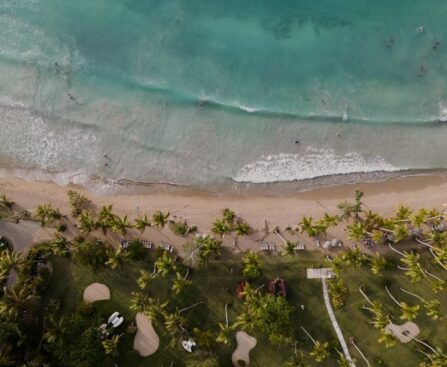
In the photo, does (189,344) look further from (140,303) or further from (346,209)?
(346,209)

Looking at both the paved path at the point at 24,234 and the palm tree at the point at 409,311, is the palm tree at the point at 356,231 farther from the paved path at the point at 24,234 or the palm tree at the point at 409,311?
the paved path at the point at 24,234

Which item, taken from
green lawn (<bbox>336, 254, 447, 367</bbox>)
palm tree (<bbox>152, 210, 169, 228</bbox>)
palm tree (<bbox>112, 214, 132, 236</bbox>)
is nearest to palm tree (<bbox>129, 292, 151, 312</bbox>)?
palm tree (<bbox>112, 214, 132, 236</bbox>)

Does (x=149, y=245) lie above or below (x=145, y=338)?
above

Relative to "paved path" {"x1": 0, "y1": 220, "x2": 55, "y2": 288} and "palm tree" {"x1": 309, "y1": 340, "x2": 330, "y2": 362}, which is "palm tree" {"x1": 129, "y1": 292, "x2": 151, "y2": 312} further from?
"palm tree" {"x1": 309, "y1": 340, "x2": 330, "y2": 362}

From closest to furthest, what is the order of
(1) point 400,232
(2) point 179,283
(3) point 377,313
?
(1) point 400,232 → (3) point 377,313 → (2) point 179,283

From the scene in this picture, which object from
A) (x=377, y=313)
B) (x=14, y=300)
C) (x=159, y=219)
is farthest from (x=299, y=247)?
(x=14, y=300)

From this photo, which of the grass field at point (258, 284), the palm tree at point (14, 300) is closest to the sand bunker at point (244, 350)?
the grass field at point (258, 284)
